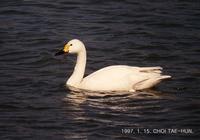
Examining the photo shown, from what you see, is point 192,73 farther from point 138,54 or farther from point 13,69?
point 13,69

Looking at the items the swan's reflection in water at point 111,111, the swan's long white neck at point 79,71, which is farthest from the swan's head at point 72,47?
the swan's reflection in water at point 111,111

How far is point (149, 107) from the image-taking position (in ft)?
45.4

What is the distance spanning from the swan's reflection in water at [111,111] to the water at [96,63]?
0.02m

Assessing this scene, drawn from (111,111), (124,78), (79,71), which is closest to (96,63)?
(79,71)

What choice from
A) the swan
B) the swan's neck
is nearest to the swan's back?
the swan

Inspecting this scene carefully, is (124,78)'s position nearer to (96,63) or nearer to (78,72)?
(78,72)

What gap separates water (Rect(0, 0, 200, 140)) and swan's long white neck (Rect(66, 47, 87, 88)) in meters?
0.29

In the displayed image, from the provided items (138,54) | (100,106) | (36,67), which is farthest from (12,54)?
(100,106)

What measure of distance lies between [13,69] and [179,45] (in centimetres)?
430

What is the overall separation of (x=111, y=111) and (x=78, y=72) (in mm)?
2460

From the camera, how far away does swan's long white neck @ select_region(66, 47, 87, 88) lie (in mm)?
15664

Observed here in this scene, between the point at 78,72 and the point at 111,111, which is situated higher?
the point at 78,72

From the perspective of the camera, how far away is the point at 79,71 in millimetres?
15930

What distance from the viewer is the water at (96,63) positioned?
1280 centimetres
